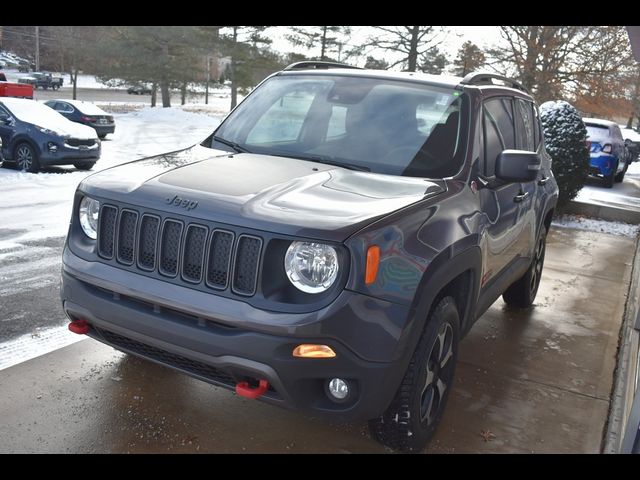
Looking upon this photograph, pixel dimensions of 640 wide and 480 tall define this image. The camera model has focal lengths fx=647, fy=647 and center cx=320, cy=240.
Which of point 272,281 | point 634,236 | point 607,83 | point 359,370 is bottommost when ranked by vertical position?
point 634,236

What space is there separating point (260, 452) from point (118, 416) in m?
0.84

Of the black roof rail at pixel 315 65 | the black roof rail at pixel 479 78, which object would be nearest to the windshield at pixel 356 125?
the black roof rail at pixel 479 78

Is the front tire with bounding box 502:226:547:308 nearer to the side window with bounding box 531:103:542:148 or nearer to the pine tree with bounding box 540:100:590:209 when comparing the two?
the side window with bounding box 531:103:542:148

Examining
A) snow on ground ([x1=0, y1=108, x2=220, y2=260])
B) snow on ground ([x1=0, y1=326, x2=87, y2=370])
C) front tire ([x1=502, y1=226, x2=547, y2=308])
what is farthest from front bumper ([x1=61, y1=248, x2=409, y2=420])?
snow on ground ([x1=0, y1=108, x2=220, y2=260])

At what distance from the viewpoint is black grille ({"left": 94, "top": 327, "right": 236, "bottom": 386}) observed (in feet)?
9.57

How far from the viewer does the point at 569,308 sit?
6336 mm

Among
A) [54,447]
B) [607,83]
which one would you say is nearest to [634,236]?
[54,447]

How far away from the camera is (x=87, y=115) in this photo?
21703 millimetres

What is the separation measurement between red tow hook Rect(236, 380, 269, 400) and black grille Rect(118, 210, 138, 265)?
81cm

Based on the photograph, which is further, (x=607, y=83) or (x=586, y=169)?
(x=607, y=83)

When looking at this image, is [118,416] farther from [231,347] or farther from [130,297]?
[231,347]

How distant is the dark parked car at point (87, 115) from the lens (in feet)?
71.1

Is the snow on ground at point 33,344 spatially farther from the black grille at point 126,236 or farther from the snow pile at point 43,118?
the snow pile at point 43,118

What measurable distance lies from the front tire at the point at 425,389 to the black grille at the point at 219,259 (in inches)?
38.8
